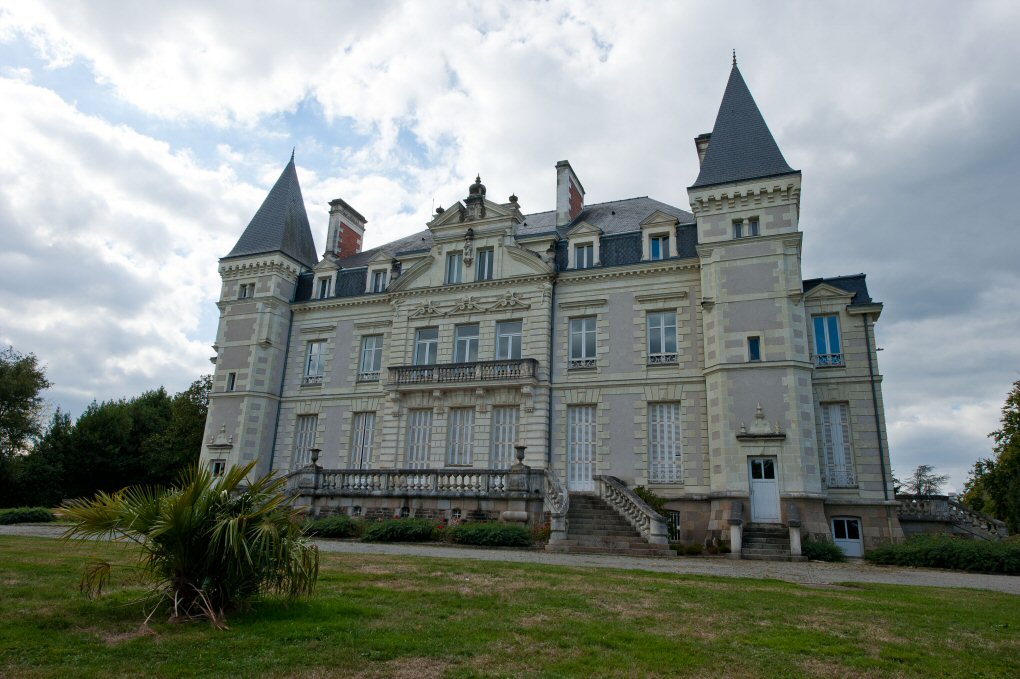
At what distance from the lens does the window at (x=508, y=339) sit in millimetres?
23391

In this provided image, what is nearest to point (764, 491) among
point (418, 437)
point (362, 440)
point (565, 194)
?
point (418, 437)

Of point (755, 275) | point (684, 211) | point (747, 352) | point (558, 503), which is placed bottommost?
point (558, 503)

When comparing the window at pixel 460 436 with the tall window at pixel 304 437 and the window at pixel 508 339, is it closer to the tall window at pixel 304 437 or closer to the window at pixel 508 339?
the window at pixel 508 339

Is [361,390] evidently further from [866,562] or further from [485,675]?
[485,675]

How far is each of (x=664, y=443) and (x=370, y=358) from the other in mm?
12162

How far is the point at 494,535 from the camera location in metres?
16.4

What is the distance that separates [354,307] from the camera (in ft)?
88.6

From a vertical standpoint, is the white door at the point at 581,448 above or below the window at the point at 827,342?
below

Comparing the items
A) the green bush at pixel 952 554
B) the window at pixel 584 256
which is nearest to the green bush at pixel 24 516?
the window at pixel 584 256

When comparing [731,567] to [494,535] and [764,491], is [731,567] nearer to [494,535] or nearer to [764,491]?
[764,491]

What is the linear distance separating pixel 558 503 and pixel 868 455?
9.46 m

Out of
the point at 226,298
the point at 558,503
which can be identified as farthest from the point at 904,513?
the point at 226,298

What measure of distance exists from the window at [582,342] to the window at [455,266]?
483cm

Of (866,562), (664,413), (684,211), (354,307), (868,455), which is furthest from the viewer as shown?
(354,307)
